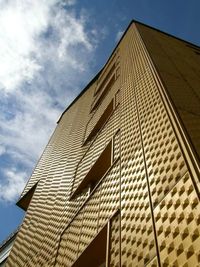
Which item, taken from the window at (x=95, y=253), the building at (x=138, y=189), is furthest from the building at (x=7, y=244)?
the window at (x=95, y=253)

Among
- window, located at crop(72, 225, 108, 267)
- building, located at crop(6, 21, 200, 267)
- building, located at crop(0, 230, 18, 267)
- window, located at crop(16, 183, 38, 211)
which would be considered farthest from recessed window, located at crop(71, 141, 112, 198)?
building, located at crop(0, 230, 18, 267)

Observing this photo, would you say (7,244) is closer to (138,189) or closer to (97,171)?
(97,171)

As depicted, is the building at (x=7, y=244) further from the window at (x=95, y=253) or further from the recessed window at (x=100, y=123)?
the window at (x=95, y=253)

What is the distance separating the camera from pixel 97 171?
4695 millimetres

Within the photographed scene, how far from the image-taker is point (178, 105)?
2885 millimetres

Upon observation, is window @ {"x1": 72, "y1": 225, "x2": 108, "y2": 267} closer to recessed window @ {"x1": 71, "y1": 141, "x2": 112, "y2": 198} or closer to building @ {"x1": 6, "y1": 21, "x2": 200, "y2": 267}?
building @ {"x1": 6, "y1": 21, "x2": 200, "y2": 267}

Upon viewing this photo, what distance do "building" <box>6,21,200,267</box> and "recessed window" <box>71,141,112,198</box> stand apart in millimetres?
15

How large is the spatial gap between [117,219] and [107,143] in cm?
167

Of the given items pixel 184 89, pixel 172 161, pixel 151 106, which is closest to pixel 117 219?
pixel 172 161

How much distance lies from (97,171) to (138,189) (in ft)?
7.12

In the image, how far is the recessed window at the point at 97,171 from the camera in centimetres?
440

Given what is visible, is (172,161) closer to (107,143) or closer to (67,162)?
(107,143)

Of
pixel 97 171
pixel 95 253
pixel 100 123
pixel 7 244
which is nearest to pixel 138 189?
pixel 95 253

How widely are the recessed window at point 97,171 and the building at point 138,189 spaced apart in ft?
0.05
